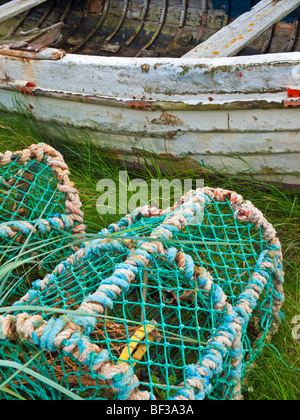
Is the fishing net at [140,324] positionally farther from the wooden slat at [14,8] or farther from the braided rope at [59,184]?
the wooden slat at [14,8]

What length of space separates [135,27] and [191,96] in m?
1.77

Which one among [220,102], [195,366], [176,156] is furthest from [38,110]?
[195,366]

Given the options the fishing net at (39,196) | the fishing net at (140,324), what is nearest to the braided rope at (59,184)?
the fishing net at (39,196)

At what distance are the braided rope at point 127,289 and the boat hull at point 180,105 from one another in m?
0.85

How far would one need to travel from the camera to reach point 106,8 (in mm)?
4273

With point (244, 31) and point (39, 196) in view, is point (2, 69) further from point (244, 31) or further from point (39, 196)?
point (244, 31)

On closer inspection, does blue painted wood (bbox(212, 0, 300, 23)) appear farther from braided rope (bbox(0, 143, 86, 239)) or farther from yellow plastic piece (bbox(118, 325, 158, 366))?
yellow plastic piece (bbox(118, 325, 158, 366))

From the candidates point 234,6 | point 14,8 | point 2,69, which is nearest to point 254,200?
point 2,69

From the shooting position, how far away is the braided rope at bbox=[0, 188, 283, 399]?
128cm

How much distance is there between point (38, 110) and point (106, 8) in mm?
1616

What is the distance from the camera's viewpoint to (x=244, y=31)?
9.57ft

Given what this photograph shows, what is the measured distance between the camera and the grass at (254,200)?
187cm

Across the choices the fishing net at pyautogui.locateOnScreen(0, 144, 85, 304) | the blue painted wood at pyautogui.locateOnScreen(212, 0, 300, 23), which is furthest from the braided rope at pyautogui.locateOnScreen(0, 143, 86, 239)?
the blue painted wood at pyautogui.locateOnScreen(212, 0, 300, 23)
